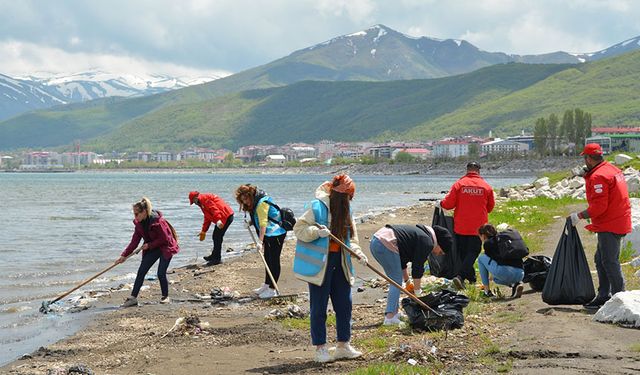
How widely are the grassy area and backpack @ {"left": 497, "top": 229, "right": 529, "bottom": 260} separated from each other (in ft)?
17.4

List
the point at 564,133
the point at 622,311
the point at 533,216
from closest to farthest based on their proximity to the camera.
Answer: the point at 622,311, the point at 533,216, the point at 564,133

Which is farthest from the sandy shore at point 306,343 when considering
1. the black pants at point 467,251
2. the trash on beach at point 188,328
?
the black pants at point 467,251

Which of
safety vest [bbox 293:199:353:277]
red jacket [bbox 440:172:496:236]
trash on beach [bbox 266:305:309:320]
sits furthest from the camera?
red jacket [bbox 440:172:496:236]

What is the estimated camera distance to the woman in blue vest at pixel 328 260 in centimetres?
858

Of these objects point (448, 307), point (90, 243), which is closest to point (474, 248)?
point (448, 307)

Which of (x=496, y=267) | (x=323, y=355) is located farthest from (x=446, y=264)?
(x=323, y=355)

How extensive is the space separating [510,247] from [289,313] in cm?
331

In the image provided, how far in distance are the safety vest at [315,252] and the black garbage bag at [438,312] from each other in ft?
5.07

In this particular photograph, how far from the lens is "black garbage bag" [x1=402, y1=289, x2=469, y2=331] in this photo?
31.4ft

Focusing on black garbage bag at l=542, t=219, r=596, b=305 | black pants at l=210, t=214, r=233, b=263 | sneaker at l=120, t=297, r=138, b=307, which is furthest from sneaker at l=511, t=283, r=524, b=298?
black pants at l=210, t=214, r=233, b=263

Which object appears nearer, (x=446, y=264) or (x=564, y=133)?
(x=446, y=264)

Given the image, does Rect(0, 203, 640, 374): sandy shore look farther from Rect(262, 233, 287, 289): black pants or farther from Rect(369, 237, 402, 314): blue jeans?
Rect(262, 233, 287, 289): black pants

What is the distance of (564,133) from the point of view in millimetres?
159375

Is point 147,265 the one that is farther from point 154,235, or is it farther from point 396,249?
point 396,249
